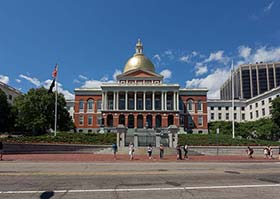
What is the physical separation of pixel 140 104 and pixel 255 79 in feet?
317

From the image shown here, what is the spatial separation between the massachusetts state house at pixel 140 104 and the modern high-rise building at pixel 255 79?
75.4 m

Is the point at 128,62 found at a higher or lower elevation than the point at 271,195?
higher

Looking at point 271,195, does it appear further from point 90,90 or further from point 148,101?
point 90,90

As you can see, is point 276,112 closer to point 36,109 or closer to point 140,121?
point 140,121

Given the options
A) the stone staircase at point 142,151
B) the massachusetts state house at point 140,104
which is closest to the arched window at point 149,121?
the massachusetts state house at point 140,104

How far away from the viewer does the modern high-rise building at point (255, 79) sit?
147 m

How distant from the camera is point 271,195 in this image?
9477 millimetres

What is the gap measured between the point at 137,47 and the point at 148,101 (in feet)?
70.5

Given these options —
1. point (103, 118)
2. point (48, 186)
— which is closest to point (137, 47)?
point (103, 118)

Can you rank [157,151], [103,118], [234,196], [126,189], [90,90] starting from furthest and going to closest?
[90,90]
[103,118]
[157,151]
[126,189]
[234,196]

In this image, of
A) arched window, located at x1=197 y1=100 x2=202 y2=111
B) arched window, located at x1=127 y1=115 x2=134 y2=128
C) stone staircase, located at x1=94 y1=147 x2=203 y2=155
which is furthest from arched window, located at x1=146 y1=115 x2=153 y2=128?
stone staircase, located at x1=94 y1=147 x2=203 y2=155

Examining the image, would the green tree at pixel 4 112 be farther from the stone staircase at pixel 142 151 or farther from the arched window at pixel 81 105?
the stone staircase at pixel 142 151

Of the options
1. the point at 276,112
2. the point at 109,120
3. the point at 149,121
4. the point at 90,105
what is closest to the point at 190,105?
the point at 149,121

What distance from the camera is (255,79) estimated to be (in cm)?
15075
